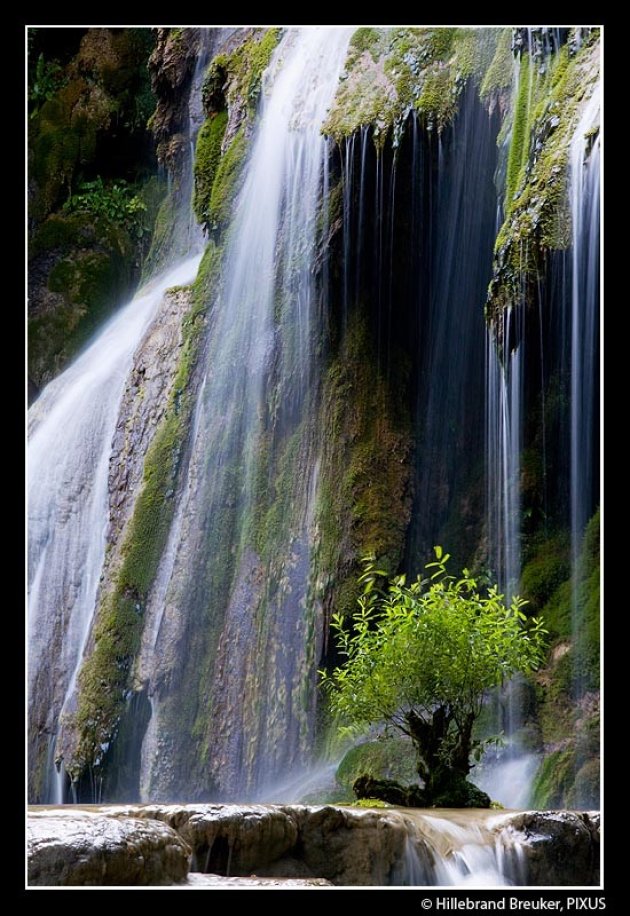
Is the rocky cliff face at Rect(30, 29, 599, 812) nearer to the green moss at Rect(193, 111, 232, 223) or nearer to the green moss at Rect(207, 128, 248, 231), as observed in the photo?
the green moss at Rect(207, 128, 248, 231)

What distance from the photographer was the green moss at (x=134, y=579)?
7891mm

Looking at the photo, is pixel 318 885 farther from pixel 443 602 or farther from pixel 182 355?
pixel 182 355

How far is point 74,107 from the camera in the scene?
9.12 metres

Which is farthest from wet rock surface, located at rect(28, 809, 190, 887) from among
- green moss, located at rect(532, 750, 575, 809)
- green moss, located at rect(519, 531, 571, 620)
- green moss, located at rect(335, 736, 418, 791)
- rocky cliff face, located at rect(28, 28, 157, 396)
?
rocky cliff face, located at rect(28, 28, 157, 396)

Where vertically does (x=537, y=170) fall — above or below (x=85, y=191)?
below

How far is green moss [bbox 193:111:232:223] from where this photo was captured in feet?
30.3

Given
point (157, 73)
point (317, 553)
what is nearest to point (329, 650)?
point (317, 553)

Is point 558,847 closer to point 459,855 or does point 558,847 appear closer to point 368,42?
point 459,855

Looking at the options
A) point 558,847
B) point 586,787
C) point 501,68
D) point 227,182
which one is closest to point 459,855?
point 558,847

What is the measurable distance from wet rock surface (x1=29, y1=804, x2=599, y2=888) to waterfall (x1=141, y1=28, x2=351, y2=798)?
217 centimetres

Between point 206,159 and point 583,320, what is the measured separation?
3667 millimetres

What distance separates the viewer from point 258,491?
26.6ft

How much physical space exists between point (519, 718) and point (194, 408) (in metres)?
3.26

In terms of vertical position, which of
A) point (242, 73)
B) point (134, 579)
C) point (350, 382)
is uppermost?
point (242, 73)
